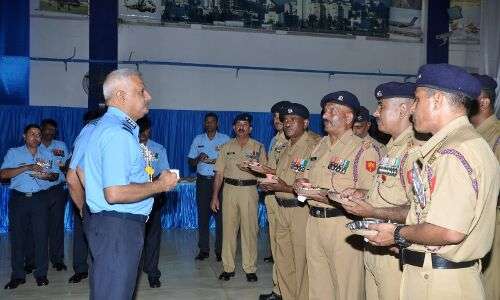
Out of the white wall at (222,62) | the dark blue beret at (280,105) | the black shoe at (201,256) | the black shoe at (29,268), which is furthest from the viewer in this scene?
the white wall at (222,62)

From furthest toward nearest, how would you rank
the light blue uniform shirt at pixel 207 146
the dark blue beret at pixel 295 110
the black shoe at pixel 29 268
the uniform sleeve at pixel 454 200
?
the light blue uniform shirt at pixel 207 146 → the black shoe at pixel 29 268 → the dark blue beret at pixel 295 110 → the uniform sleeve at pixel 454 200

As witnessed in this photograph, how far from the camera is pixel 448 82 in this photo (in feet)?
6.16

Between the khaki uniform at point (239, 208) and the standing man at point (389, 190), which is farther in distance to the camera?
the khaki uniform at point (239, 208)

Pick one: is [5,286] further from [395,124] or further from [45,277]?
[395,124]

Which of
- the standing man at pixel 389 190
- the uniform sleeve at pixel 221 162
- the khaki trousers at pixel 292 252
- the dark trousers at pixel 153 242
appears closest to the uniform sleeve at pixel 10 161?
the dark trousers at pixel 153 242

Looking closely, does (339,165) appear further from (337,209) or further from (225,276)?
(225,276)

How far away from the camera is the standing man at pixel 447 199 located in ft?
5.85

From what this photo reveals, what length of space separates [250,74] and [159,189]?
665 centimetres

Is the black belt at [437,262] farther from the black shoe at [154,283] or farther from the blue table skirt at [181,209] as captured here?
the blue table skirt at [181,209]

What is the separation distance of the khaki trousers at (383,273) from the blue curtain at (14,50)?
6790mm

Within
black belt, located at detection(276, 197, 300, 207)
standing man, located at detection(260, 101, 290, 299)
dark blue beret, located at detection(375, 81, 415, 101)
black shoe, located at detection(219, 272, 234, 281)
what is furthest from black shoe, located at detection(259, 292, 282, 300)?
dark blue beret, located at detection(375, 81, 415, 101)

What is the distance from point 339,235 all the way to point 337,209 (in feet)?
0.59

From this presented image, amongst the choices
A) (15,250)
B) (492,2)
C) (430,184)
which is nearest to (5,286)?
(15,250)


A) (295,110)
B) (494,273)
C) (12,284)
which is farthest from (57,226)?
(494,273)
